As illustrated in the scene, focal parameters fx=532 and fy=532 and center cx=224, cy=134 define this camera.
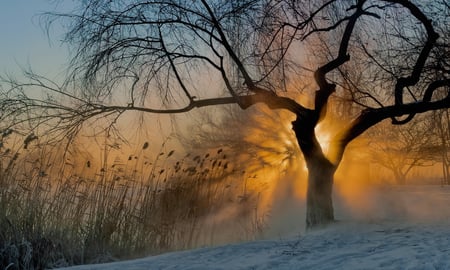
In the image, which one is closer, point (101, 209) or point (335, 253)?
point (335, 253)

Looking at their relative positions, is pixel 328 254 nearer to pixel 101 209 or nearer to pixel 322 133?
pixel 101 209

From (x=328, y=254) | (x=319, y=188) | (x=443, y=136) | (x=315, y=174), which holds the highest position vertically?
(x=443, y=136)

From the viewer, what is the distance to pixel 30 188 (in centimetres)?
818

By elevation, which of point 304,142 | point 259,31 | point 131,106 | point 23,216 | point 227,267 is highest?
point 259,31

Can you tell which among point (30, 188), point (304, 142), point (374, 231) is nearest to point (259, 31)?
point (304, 142)

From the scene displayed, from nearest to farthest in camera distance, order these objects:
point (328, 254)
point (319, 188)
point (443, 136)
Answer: point (328, 254), point (319, 188), point (443, 136)

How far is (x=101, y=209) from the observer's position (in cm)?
862

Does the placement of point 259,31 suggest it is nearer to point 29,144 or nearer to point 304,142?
point 304,142

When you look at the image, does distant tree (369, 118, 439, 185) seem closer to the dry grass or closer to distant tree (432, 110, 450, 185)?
distant tree (432, 110, 450, 185)

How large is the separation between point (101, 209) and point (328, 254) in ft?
14.2

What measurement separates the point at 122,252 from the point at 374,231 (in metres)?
3.84

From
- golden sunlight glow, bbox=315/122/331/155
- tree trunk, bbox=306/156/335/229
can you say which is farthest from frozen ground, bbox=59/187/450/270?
golden sunlight glow, bbox=315/122/331/155

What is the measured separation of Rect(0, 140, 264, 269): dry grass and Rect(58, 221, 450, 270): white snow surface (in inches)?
78.9

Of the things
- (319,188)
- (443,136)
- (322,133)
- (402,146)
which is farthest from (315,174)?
(402,146)
